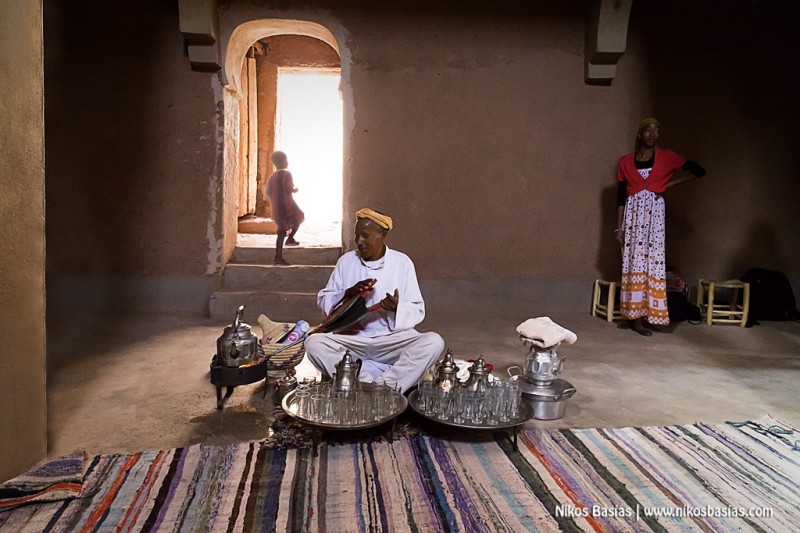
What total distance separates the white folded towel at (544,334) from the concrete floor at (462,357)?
0.47 m

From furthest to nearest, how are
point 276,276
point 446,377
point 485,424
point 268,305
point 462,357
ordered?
point 276,276 < point 268,305 < point 462,357 < point 446,377 < point 485,424

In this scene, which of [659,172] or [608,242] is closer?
[659,172]

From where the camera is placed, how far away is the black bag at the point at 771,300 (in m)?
6.60

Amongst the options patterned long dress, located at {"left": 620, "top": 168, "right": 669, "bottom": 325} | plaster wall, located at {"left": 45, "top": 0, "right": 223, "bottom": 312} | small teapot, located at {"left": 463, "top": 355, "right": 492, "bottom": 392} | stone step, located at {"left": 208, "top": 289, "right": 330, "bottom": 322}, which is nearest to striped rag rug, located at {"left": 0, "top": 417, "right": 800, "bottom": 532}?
small teapot, located at {"left": 463, "top": 355, "right": 492, "bottom": 392}

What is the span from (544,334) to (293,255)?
408 centimetres

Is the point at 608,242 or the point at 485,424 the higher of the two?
the point at 608,242

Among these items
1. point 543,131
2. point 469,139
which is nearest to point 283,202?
point 469,139

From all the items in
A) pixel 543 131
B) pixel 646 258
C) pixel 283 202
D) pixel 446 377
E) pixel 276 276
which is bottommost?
pixel 446 377

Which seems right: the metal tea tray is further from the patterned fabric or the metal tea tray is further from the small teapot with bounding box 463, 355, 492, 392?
the patterned fabric

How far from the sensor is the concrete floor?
332 cm

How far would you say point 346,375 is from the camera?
3.12m

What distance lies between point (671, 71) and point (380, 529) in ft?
20.9

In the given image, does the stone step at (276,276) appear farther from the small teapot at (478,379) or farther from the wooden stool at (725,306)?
the wooden stool at (725,306)

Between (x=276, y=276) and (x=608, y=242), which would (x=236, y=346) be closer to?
(x=276, y=276)
